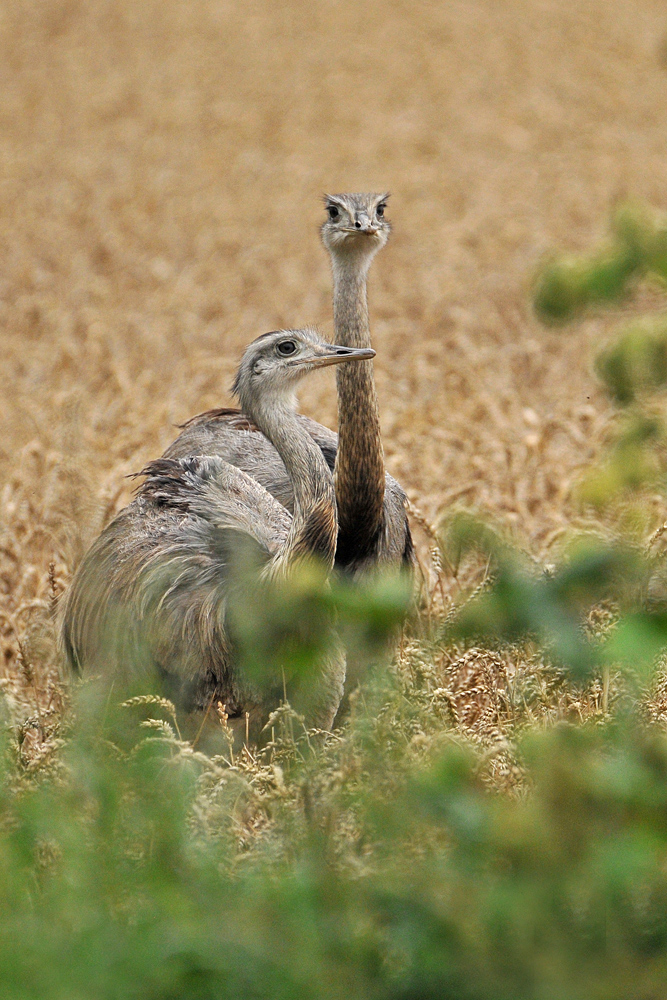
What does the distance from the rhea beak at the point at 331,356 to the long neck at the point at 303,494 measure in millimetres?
162

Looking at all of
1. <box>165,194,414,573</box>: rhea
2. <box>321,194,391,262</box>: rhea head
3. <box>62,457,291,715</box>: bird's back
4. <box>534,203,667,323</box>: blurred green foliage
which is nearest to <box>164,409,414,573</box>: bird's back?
<box>165,194,414,573</box>: rhea

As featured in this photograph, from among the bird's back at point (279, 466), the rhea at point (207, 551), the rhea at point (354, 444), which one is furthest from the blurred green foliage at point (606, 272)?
the bird's back at point (279, 466)

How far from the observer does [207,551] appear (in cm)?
452

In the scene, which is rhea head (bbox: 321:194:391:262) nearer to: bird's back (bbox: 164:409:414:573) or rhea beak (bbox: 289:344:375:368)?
rhea beak (bbox: 289:344:375:368)

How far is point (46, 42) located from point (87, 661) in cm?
1667

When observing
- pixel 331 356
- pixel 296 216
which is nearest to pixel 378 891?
pixel 331 356

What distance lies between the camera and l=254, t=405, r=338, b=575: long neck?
4238 mm

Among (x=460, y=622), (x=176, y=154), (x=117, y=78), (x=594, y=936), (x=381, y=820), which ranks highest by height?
(x=117, y=78)

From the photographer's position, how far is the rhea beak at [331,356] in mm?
4465

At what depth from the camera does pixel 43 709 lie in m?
4.82

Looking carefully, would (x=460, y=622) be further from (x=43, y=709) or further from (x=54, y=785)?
(x=43, y=709)

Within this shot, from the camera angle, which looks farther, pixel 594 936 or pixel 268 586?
pixel 268 586

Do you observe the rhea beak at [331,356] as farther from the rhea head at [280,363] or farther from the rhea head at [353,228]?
the rhea head at [353,228]

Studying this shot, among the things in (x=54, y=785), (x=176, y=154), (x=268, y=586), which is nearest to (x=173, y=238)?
(x=176, y=154)
